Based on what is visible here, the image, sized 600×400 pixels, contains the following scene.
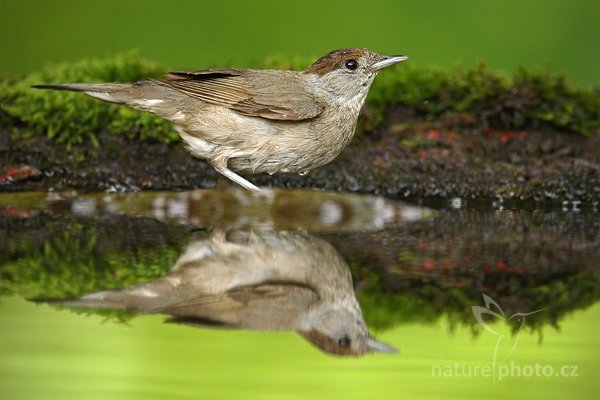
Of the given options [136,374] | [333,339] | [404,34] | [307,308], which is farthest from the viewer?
[404,34]

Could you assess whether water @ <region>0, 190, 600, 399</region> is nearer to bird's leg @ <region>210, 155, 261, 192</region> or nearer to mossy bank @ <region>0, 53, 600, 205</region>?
bird's leg @ <region>210, 155, 261, 192</region>

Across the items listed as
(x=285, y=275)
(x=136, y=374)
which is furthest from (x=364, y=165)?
(x=136, y=374)

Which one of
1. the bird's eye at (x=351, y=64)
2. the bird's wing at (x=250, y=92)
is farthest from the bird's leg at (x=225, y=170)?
the bird's eye at (x=351, y=64)

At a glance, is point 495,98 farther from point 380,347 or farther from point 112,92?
point 380,347

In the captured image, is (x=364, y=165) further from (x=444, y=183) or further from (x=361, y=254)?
(x=361, y=254)

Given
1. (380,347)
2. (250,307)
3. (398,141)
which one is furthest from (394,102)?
(380,347)

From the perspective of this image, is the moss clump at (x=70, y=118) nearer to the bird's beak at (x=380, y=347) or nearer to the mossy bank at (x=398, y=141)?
the mossy bank at (x=398, y=141)

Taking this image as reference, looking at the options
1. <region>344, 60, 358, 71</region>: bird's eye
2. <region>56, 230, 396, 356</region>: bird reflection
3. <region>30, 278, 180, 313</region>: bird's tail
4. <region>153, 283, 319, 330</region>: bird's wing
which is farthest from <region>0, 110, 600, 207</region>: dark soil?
Result: <region>153, 283, 319, 330</region>: bird's wing

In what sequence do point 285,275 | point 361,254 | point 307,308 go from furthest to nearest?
point 361,254, point 285,275, point 307,308
